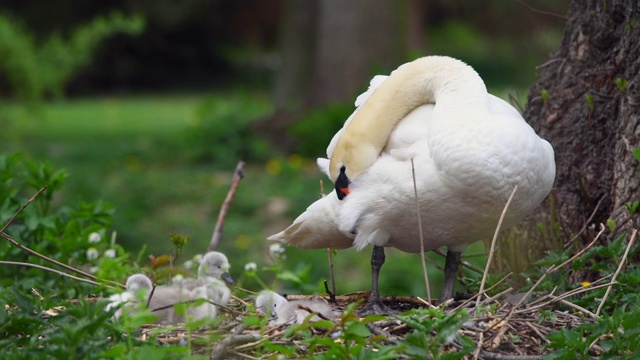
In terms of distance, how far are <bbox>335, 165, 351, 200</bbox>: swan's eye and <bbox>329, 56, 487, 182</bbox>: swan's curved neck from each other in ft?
0.08

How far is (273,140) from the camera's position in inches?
551

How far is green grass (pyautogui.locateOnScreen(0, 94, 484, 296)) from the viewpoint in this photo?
10.2 metres

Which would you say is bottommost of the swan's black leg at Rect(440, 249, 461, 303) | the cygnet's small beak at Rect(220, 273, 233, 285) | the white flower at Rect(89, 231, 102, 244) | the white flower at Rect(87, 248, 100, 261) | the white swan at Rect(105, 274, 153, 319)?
the swan's black leg at Rect(440, 249, 461, 303)

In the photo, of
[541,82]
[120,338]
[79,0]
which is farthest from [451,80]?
[79,0]

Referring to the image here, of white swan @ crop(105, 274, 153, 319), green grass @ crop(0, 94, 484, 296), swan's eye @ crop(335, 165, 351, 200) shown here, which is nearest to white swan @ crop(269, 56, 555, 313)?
swan's eye @ crop(335, 165, 351, 200)

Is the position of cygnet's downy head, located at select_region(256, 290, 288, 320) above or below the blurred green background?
below

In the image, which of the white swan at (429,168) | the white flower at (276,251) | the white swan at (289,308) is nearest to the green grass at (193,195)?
the white flower at (276,251)

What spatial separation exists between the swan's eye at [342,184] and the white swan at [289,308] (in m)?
0.52

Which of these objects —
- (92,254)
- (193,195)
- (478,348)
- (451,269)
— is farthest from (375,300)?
(193,195)

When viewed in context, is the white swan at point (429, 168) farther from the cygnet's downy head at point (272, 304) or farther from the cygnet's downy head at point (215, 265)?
the cygnet's downy head at point (272, 304)

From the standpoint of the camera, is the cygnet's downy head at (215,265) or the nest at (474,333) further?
the cygnet's downy head at (215,265)

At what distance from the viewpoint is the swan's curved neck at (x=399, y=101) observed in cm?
519

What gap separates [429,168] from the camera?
4.88 m

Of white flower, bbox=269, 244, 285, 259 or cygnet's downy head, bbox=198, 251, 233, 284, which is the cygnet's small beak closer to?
cygnet's downy head, bbox=198, 251, 233, 284
